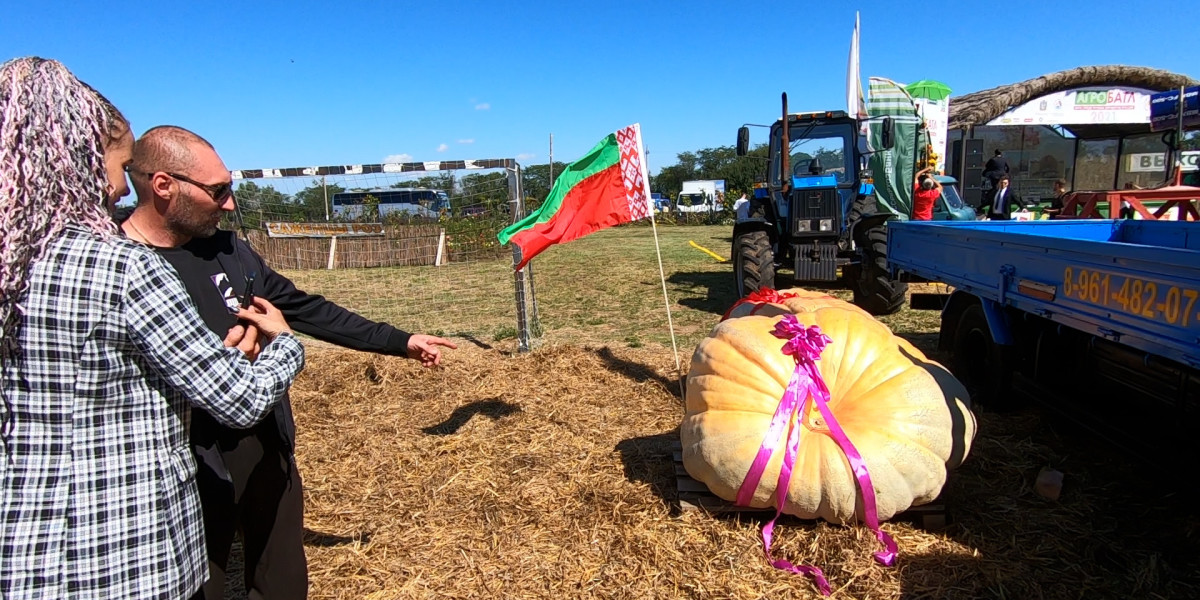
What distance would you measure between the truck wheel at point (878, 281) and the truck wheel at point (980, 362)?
2.66 metres

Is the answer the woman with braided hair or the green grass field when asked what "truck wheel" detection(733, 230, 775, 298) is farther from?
the woman with braided hair

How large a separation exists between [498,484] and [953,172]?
18593 mm

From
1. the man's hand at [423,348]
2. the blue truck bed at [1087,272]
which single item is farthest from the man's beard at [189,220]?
the blue truck bed at [1087,272]

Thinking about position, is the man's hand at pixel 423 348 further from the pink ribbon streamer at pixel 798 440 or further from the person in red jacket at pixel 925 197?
the person in red jacket at pixel 925 197

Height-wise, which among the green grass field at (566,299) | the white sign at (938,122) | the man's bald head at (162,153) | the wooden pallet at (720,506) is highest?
the white sign at (938,122)

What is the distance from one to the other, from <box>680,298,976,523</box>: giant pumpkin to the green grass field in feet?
11.2

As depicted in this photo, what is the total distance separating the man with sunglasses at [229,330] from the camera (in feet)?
6.52

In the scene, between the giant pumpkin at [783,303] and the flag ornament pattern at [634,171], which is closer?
the giant pumpkin at [783,303]

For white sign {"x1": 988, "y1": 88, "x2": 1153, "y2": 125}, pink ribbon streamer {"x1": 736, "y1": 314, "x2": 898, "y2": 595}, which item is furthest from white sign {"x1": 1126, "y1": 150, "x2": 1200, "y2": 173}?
pink ribbon streamer {"x1": 736, "y1": 314, "x2": 898, "y2": 595}

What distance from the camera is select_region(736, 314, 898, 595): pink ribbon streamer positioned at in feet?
10.1

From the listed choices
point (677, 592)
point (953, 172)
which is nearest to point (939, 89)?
point (953, 172)

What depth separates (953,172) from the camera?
61.8 feet

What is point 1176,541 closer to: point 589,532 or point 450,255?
point 589,532

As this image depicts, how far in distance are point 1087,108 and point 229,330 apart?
73.0 ft
